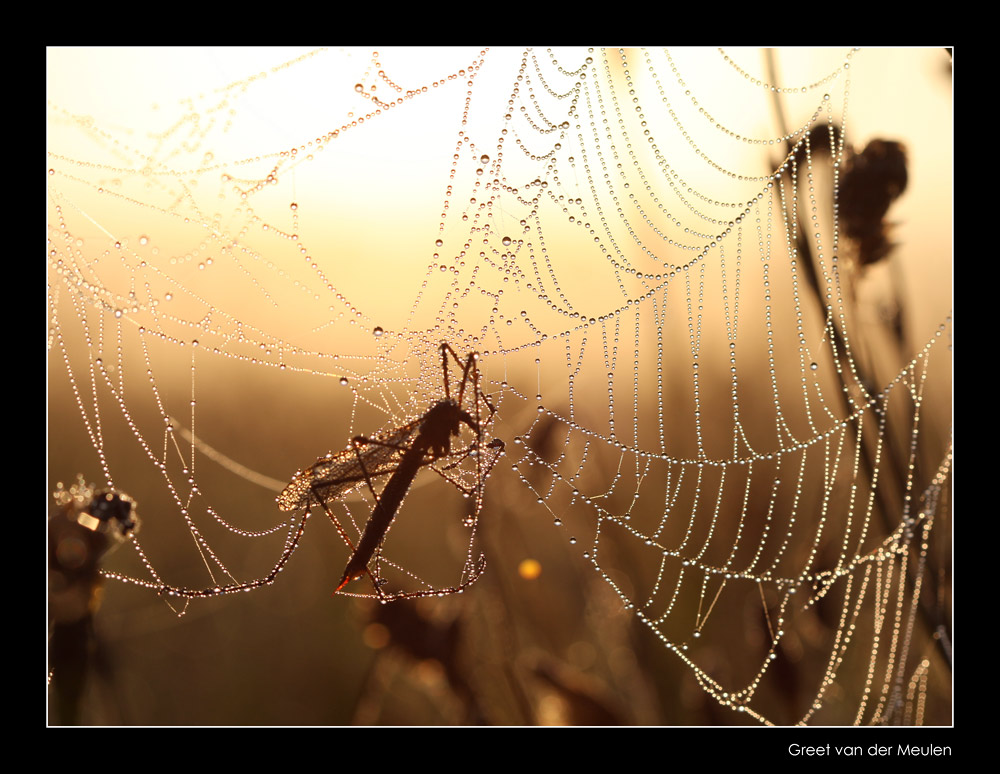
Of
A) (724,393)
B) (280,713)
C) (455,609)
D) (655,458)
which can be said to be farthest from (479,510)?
(280,713)

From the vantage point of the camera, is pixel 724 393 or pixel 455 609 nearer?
pixel 455 609

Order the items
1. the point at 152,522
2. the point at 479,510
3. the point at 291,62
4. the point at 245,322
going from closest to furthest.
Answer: the point at 291,62, the point at 479,510, the point at 245,322, the point at 152,522

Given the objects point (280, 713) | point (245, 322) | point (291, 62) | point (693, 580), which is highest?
point (291, 62)

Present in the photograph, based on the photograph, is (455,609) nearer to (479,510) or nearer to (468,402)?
(479,510)

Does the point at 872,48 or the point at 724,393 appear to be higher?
the point at 872,48

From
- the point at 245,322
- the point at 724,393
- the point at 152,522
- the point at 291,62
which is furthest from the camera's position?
the point at 152,522

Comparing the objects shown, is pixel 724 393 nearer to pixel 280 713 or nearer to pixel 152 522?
pixel 280 713
